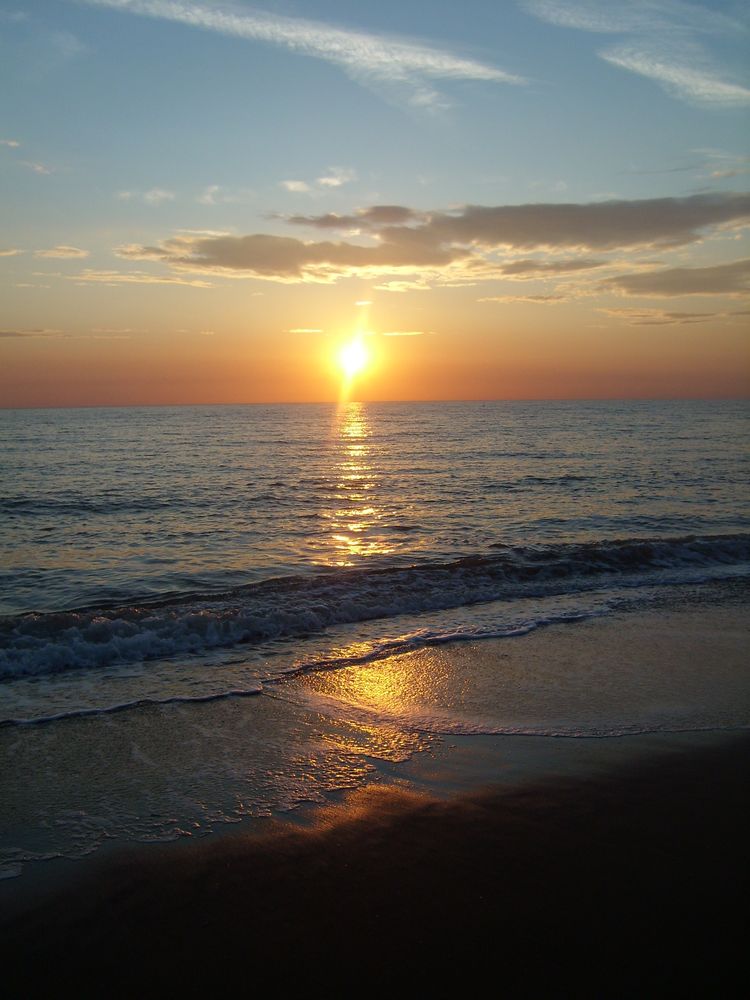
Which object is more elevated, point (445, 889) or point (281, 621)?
point (445, 889)

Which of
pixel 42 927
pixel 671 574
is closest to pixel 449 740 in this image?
pixel 42 927

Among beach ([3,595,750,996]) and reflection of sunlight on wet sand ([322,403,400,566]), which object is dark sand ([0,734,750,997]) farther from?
reflection of sunlight on wet sand ([322,403,400,566])

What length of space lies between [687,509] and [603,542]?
7509 millimetres

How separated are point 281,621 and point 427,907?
24.1ft

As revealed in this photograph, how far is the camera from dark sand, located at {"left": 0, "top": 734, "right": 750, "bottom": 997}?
3717 mm

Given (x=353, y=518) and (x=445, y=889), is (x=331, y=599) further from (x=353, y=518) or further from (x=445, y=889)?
(x=353, y=518)

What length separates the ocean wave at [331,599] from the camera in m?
10.0

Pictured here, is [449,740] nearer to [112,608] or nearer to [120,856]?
[120,856]

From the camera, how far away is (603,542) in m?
17.5

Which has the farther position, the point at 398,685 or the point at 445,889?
the point at 398,685

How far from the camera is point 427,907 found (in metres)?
4.26

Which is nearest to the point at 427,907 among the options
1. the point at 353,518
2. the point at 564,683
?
the point at 564,683

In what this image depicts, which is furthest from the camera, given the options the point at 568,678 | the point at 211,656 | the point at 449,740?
the point at 211,656

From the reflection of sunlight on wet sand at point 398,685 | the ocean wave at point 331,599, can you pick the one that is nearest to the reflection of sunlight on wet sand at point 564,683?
the reflection of sunlight on wet sand at point 398,685
